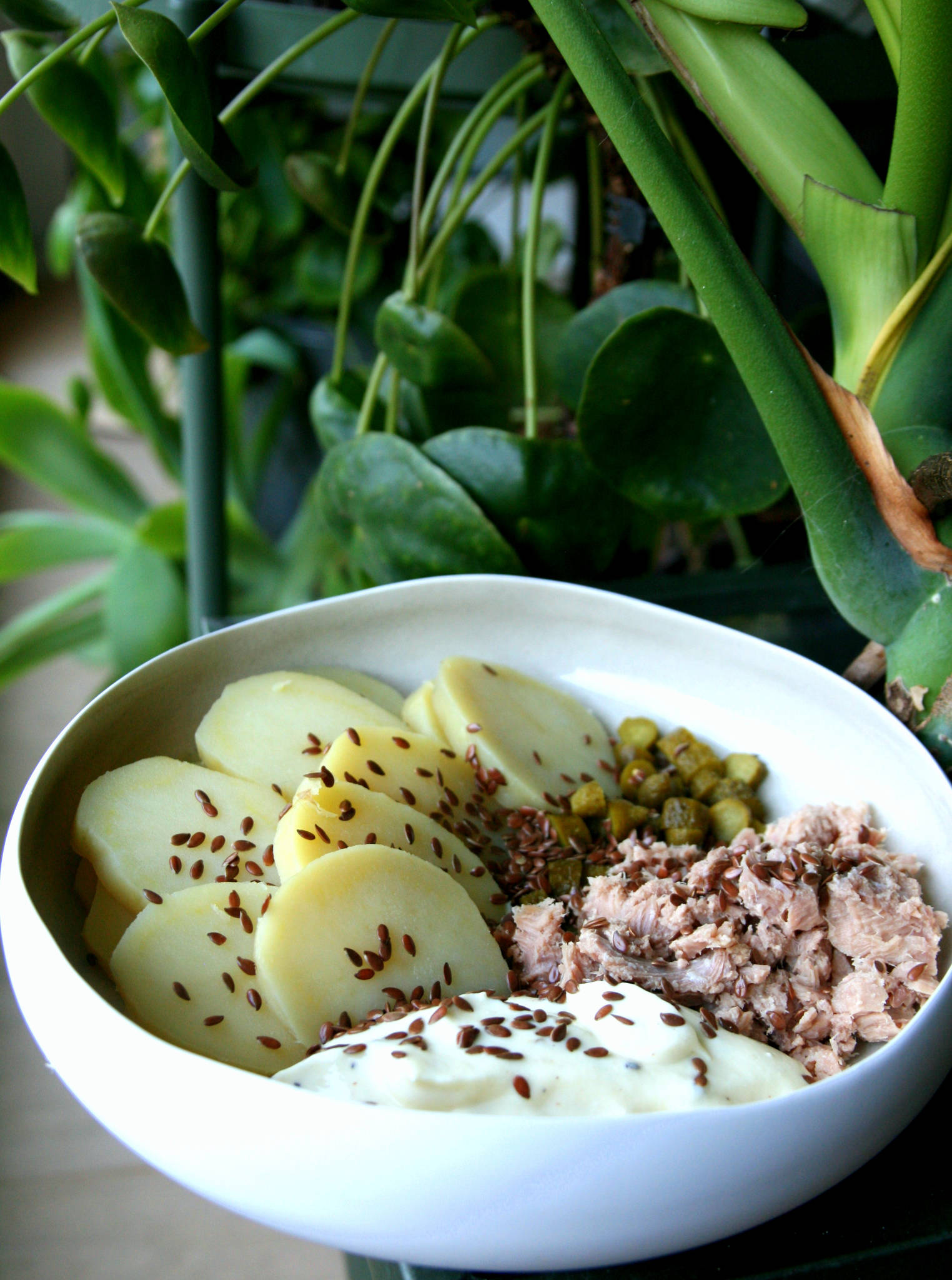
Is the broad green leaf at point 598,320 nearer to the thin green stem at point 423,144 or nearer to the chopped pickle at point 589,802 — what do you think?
the thin green stem at point 423,144

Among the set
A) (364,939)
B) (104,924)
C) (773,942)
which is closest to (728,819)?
(773,942)

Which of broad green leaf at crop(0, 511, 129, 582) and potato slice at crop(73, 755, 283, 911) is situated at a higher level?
broad green leaf at crop(0, 511, 129, 582)

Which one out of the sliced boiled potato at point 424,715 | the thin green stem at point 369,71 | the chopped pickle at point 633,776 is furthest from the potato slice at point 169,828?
the thin green stem at point 369,71

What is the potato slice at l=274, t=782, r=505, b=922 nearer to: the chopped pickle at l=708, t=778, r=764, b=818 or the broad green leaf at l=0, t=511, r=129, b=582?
the chopped pickle at l=708, t=778, r=764, b=818

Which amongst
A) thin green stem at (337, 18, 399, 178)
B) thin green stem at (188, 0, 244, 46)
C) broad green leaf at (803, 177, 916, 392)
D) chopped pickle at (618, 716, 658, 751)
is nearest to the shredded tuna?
chopped pickle at (618, 716, 658, 751)

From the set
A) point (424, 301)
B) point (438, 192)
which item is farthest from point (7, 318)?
point (438, 192)

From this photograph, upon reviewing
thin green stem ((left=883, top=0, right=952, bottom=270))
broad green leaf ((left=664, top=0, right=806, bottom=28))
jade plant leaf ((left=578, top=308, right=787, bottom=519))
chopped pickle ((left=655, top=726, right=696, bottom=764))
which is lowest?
chopped pickle ((left=655, top=726, right=696, bottom=764))
